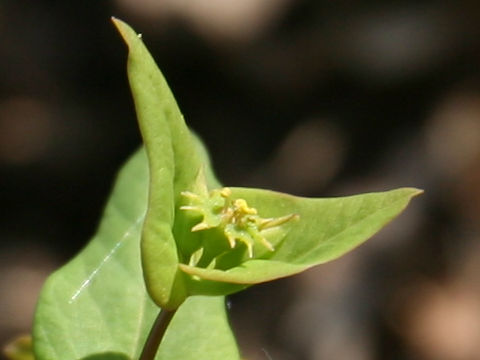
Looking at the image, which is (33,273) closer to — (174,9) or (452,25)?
(174,9)

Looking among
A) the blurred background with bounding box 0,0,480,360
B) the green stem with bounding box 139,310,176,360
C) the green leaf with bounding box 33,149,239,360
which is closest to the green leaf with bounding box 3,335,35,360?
the green leaf with bounding box 33,149,239,360

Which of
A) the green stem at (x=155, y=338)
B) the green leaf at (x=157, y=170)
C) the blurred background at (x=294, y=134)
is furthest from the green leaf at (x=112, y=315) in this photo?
the blurred background at (x=294, y=134)

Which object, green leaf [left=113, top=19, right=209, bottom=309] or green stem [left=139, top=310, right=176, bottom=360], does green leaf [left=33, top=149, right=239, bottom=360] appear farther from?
green leaf [left=113, top=19, right=209, bottom=309]

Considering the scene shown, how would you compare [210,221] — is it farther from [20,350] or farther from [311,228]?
[20,350]

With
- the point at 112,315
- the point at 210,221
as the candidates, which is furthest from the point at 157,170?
the point at 112,315

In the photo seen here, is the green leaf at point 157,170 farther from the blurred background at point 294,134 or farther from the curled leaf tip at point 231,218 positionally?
the blurred background at point 294,134

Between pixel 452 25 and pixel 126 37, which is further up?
pixel 126 37

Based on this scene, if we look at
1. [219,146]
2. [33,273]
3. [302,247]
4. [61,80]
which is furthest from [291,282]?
[302,247]
